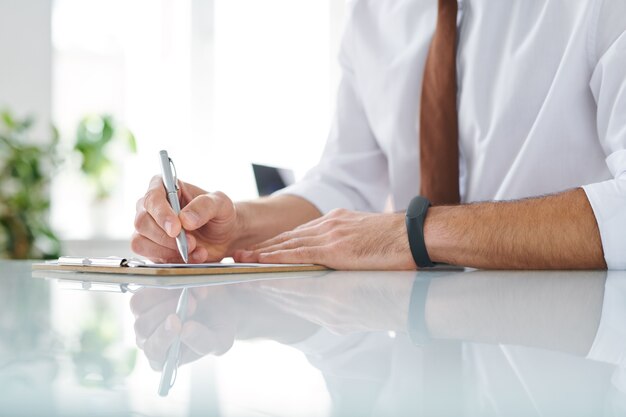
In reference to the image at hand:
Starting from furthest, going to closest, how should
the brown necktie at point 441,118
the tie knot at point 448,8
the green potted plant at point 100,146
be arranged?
the green potted plant at point 100,146
the tie knot at point 448,8
the brown necktie at point 441,118

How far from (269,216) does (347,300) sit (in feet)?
2.88

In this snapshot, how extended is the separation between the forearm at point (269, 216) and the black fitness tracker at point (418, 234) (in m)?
0.42

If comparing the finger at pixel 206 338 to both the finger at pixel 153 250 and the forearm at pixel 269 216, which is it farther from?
the forearm at pixel 269 216

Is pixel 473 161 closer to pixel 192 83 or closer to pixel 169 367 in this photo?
pixel 169 367

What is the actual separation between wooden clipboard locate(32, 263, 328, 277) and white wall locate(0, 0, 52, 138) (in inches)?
173

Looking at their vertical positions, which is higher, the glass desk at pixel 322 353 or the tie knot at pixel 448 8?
the tie knot at pixel 448 8

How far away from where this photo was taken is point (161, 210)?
1.03m

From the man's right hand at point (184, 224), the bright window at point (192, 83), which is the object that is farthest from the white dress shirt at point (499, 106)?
the bright window at point (192, 83)

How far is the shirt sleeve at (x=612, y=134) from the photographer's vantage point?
95cm

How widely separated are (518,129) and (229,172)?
3907 mm

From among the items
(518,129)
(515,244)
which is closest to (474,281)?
(515,244)

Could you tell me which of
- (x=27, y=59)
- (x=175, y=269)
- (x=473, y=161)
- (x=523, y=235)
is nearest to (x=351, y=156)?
(x=473, y=161)

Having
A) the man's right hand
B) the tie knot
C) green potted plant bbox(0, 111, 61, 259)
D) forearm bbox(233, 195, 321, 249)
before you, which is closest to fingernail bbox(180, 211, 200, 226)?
the man's right hand

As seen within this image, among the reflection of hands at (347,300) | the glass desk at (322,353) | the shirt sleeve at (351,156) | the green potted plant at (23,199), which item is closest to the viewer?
the glass desk at (322,353)
